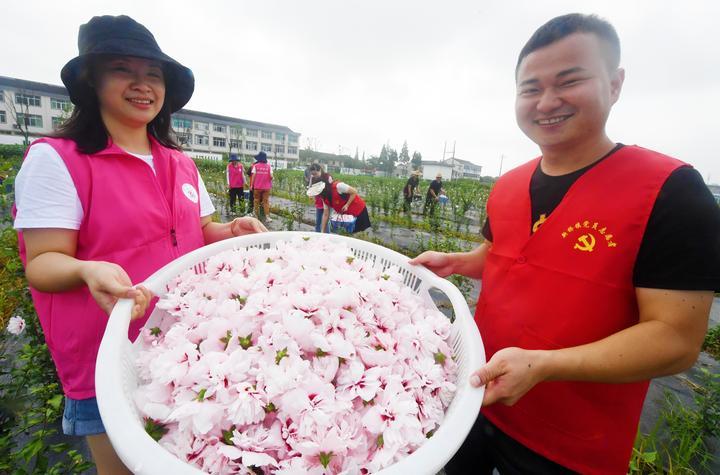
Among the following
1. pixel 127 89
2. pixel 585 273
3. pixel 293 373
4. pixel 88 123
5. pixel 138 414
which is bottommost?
pixel 138 414

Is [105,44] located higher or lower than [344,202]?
higher

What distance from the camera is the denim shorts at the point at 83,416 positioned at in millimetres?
1235

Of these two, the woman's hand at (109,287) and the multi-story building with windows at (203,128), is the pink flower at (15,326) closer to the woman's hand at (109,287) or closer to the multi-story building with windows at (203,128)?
the woman's hand at (109,287)

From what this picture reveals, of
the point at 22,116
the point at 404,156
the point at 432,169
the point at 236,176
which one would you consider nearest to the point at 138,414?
the point at 22,116

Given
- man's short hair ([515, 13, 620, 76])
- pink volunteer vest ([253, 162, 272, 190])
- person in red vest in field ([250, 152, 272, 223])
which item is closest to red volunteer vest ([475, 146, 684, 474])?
man's short hair ([515, 13, 620, 76])

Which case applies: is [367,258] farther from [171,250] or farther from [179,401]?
[179,401]

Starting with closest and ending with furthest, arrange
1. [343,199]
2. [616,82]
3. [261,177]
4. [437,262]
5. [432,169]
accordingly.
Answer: [616,82], [437,262], [343,199], [261,177], [432,169]

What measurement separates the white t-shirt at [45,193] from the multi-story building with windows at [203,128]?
32265mm

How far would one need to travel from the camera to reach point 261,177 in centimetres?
890

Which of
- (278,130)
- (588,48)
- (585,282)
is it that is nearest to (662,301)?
(585,282)

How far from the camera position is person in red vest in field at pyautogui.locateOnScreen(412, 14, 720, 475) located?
899mm

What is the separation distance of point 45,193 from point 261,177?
321 inches

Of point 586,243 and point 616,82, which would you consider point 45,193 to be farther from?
point 616,82

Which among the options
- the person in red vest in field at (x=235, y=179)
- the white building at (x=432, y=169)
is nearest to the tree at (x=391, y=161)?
the white building at (x=432, y=169)
